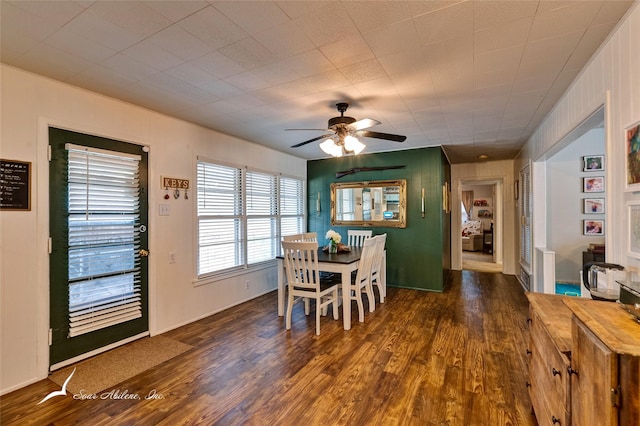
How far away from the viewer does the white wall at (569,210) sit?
16.8 ft

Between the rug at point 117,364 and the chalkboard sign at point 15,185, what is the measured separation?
1472 mm

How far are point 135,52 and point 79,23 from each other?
0.34 metres

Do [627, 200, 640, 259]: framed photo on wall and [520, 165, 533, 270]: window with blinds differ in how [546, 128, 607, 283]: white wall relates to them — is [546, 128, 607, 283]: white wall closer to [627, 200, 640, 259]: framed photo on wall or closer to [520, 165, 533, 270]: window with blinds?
[520, 165, 533, 270]: window with blinds

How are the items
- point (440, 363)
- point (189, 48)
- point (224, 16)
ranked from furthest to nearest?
point (440, 363) → point (189, 48) → point (224, 16)

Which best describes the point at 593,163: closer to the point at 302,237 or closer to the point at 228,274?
the point at 302,237

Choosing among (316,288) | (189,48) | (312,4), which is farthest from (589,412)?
(189,48)

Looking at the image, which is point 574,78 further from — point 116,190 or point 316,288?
point 116,190

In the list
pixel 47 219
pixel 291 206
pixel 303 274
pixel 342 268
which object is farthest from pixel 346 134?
pixel 291 206

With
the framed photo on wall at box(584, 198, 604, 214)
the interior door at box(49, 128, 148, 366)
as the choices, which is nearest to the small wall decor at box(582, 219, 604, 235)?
Answer: the framed photo on wall at box(584, 198, 604, 214)

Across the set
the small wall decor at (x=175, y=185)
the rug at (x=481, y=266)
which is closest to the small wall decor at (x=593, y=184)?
the rug at (x=481, y=266)

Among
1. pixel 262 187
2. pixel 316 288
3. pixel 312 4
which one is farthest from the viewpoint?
pixel 262 187

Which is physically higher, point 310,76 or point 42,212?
point 310,76

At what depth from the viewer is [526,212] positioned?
4.68 metres

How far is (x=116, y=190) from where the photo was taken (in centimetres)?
291
